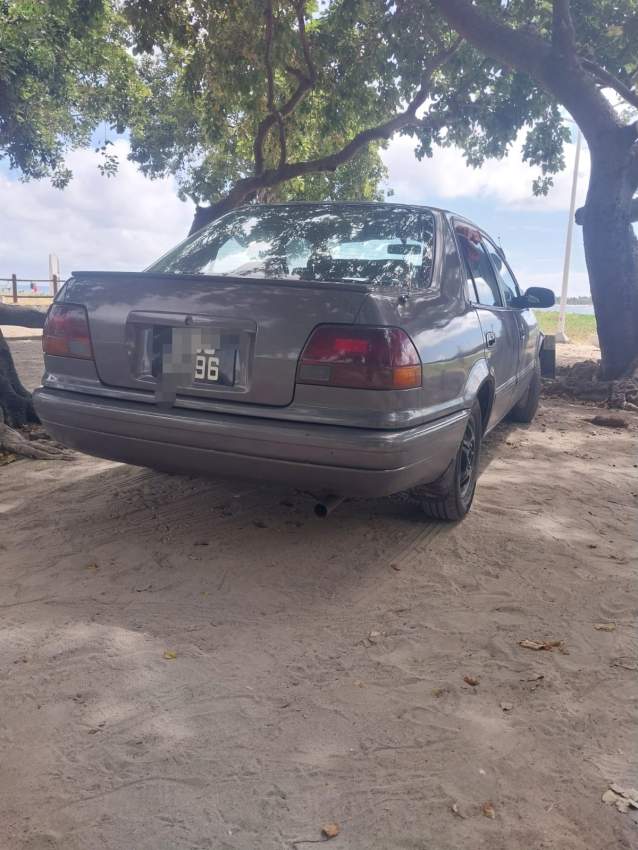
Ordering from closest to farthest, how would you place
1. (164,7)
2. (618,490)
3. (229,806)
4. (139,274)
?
(229,806)
(139,274)
(618,490)
(164,7)

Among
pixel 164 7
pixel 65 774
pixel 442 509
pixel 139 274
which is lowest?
pixel 65 774

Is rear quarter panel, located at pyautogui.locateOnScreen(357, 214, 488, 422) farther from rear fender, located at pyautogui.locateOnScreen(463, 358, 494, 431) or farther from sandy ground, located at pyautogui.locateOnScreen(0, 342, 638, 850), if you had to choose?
sandy ground, located at pyautogui.locateOnScreen(0, 342, 638, 850)

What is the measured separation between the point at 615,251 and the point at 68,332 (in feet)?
25.2

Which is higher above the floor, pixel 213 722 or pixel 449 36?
pixel 449 36

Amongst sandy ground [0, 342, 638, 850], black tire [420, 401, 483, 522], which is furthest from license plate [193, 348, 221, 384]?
black tire [420, 401, 483, 522]

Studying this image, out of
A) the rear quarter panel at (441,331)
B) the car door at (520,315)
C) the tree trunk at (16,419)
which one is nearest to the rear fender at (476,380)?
Answer: the rear quarter panel at (441,331)

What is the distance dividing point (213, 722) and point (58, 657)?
26.6 inches

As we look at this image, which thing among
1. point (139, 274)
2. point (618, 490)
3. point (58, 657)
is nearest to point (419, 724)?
point (58, 657)

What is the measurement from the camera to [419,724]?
2027 mm

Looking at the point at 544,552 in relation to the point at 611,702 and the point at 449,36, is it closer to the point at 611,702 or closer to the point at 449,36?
the point at 611,702

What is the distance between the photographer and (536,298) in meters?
5.18

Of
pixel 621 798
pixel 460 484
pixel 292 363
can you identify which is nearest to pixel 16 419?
pixel 292 363

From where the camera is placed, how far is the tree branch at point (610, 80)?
941cm

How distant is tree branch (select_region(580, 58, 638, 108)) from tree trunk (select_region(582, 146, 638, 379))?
55.7 inches
